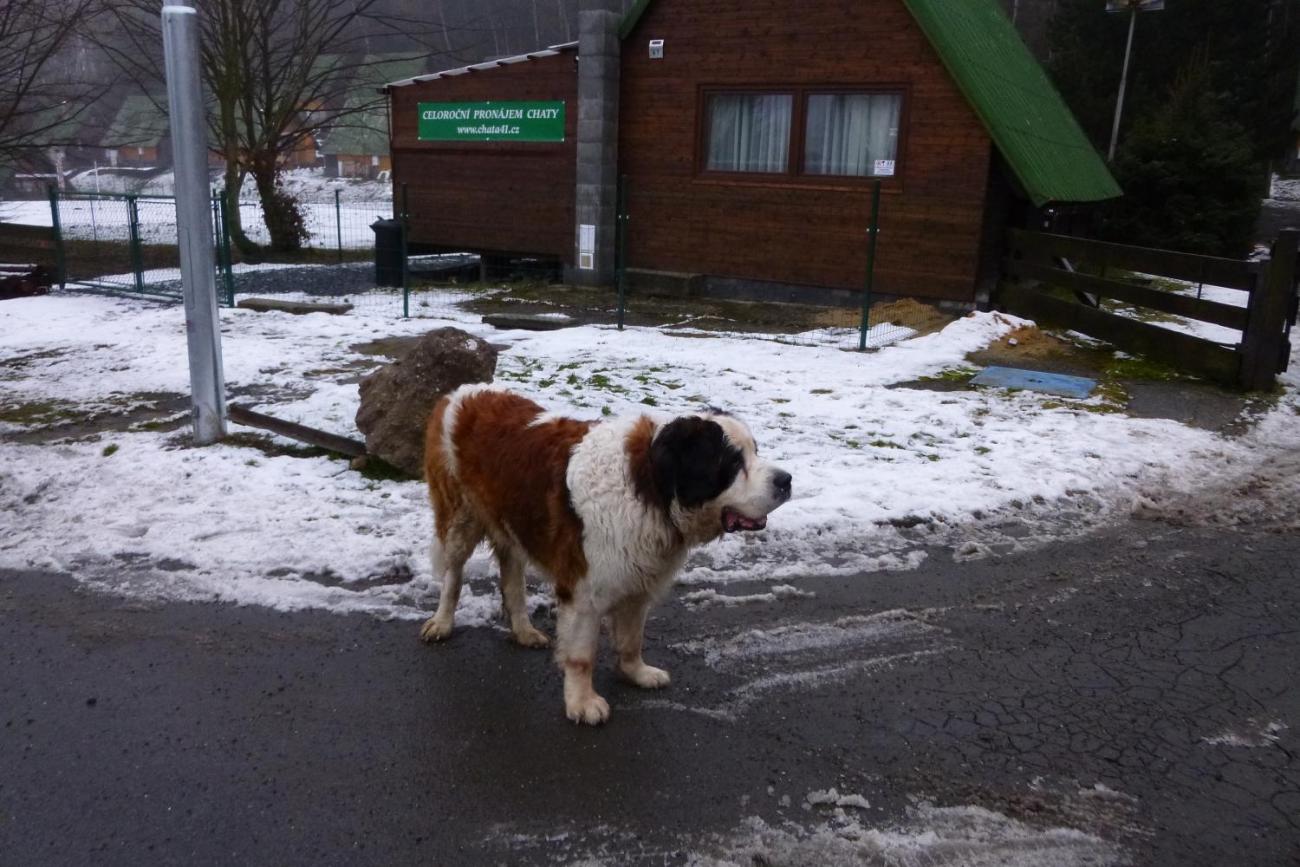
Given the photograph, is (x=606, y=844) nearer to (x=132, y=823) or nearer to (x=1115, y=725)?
(x=132, y=823)

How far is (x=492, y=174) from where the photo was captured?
18.2 m

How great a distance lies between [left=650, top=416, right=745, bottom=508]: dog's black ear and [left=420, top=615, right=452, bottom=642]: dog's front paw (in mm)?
1513

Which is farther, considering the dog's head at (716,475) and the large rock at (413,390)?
the large rock at (413,390)

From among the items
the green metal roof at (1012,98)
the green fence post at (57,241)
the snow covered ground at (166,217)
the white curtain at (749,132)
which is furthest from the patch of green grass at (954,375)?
the green fence post at (57,241)

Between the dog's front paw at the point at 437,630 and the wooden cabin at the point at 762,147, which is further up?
the wooden cabin at the point at 762,147

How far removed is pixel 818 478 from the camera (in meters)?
6.74

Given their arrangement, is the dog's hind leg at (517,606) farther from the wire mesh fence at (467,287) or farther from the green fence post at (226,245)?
the green fence post at (226,245)

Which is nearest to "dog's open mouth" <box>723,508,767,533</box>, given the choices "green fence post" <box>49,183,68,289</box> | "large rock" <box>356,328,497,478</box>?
"large rock" <box>356,328,497,478</box>

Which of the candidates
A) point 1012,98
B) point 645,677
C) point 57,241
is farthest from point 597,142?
point 645,677

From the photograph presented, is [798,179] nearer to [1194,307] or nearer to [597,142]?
[597,142]

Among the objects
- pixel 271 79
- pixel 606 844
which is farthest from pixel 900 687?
pixel 271 79

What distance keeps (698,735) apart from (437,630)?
1.39 m

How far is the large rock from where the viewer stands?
6.62m

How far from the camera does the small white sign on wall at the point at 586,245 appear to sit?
17.0 m
